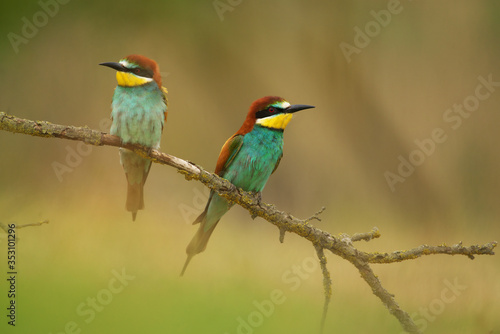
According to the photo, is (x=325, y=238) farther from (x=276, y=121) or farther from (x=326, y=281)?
(x=276, y=121)

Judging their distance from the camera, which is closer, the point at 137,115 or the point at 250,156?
the point at 137,115

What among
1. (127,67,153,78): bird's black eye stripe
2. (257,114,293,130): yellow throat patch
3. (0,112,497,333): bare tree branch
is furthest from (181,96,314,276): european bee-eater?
(127,67,153,78): bird's black eye stripe

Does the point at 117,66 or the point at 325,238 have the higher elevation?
the point at 117,66

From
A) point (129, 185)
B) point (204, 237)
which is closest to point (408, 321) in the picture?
point (204, 237)

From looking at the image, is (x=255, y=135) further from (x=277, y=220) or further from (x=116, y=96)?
(x=116, y=96)

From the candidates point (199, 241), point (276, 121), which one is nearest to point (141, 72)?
point (276, 121)

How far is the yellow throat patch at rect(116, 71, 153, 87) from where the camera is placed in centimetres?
162

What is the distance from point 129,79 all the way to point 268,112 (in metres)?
0.57

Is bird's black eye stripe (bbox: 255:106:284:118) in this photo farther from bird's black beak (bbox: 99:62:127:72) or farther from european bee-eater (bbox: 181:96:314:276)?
bird's black beak (bbox: 99:62:127:72)

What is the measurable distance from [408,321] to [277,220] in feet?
2.08

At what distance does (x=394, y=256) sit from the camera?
5.73 ft

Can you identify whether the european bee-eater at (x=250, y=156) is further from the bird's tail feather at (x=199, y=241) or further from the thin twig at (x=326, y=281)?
the thin twig at (x=326, y=281)

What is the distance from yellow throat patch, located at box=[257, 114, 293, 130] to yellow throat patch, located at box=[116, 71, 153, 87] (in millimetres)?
506

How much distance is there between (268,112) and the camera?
187 cm
